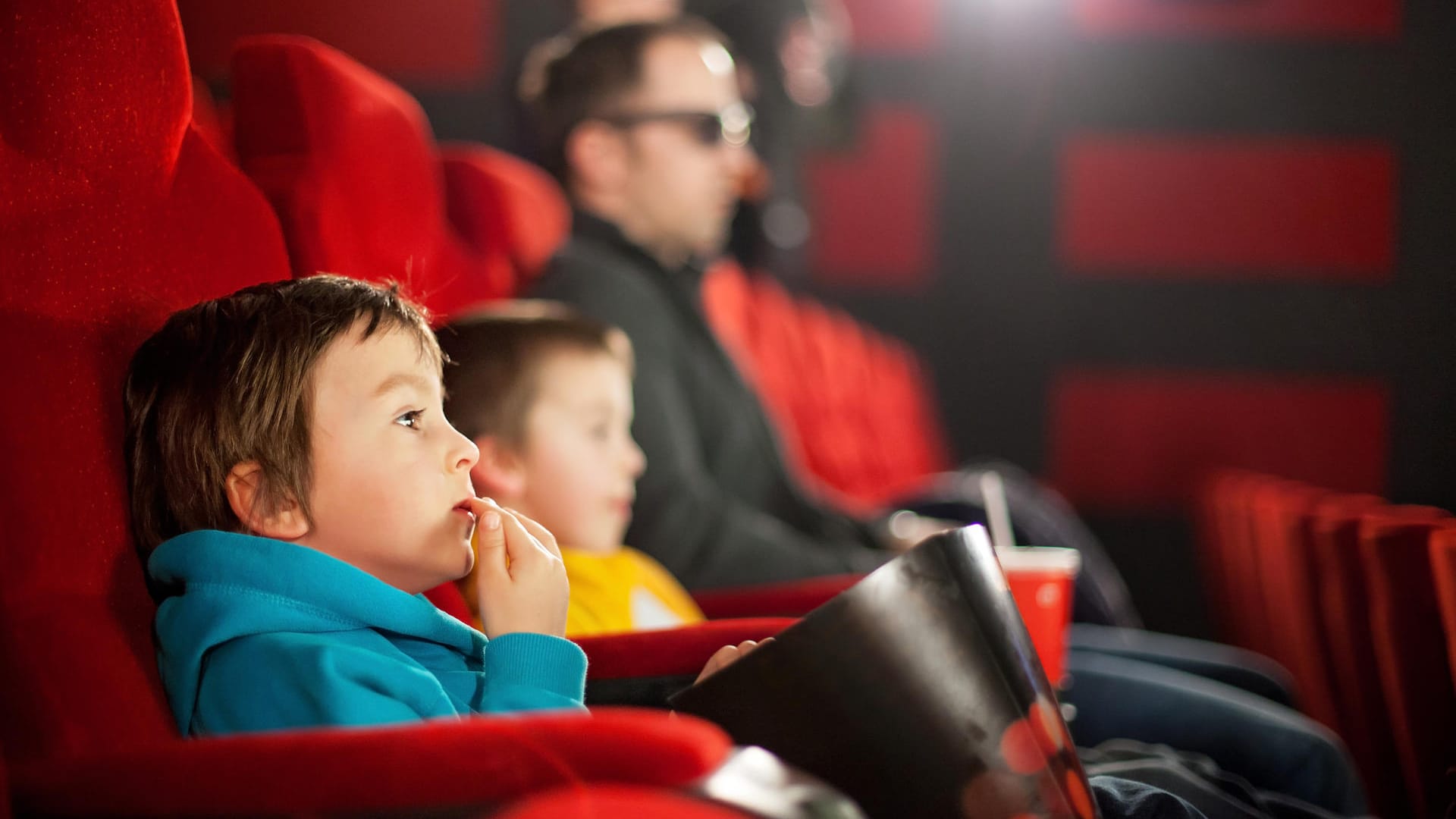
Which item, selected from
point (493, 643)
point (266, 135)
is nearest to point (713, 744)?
point (493, 643)

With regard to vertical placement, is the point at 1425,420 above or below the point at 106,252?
below

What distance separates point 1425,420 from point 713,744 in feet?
13.3

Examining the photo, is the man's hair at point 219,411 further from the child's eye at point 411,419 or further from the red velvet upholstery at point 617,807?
the red velvet upholstery at point 617,807

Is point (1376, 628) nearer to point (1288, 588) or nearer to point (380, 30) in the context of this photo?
point (1288, 588)

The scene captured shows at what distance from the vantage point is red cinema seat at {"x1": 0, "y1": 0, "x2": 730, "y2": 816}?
1.86 ft

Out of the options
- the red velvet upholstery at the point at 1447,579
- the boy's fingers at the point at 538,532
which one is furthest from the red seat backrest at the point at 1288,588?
the boy's fingers at the point at 538,532

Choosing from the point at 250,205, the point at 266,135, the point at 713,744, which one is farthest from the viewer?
the point at 266,135

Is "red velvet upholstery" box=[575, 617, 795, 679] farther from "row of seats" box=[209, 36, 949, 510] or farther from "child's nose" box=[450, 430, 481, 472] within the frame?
"row of seats" box=[209, 36, 949, 510]

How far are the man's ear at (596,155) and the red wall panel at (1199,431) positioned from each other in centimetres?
278

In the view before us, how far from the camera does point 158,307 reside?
0.86 meters

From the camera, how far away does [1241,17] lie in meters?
4.16

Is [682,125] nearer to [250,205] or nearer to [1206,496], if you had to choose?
[250,205]

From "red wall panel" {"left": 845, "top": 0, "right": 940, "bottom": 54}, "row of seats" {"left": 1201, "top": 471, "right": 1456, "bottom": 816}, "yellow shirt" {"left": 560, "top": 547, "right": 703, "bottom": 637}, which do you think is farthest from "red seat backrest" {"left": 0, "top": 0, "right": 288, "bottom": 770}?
"red wall panel" {"left": 845, "top": 0, "right": 940, "bottom": 54}

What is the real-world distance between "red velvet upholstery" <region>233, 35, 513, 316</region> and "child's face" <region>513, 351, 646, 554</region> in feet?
0.49
